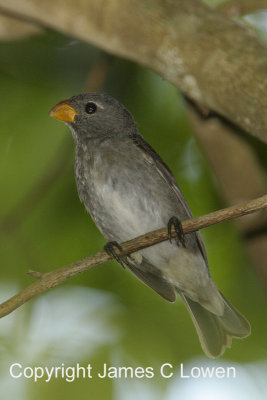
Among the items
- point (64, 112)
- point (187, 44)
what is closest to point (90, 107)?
point (64, 112)

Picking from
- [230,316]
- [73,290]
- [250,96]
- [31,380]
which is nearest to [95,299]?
[73,290]

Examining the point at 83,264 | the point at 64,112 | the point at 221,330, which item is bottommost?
the point at 83,264

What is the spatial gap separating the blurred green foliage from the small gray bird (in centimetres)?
71

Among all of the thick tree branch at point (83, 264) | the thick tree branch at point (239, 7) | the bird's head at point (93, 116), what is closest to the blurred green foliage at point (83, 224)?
the bird's head at point (93, 116)

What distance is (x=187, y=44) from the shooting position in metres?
4.06

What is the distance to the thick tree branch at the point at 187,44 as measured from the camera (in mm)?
3771

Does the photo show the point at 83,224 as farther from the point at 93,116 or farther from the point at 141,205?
the point at 141,205

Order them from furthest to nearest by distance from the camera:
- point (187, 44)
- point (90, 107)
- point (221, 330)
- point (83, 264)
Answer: point (90, 107) < point (221, 330) < point (187, 44) < point (83, 264)

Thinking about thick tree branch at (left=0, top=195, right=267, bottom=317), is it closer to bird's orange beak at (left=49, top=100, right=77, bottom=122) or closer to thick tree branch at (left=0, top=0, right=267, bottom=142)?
thick tree branch at (left=0, top=0, right=267, bottom=142)

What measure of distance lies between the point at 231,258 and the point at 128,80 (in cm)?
205

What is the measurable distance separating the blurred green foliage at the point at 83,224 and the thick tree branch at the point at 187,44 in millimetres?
1316

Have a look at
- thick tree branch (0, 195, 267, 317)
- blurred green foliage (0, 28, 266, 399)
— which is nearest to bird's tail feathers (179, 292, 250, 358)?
blurred green foliage (0, 28, 266, 399)

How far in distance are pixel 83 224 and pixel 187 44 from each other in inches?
94.7

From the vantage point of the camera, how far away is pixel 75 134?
192 inches
